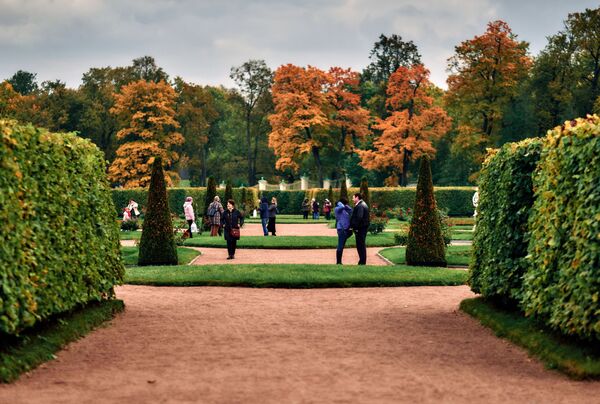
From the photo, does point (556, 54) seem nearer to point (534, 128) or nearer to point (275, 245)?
point (534, 128)

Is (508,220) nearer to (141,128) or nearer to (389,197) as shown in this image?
(389,197)

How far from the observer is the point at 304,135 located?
68188mm

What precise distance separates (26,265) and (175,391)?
2375 mm

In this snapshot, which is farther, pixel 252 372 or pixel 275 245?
pixel 275 245

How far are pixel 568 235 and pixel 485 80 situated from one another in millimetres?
47969

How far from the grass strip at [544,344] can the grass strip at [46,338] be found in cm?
543

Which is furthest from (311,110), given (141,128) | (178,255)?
(178,255)

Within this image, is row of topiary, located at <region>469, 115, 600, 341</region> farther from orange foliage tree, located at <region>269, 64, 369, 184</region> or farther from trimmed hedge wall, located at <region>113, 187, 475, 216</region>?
orange foliage tree, located at <region>269, 64, 369, 184</region>

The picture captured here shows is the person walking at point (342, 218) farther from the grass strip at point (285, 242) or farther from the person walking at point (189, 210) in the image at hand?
the person walking at point (189, 210)

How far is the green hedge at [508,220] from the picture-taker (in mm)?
10273

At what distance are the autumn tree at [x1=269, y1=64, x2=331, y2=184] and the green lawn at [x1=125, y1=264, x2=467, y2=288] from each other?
45568mm

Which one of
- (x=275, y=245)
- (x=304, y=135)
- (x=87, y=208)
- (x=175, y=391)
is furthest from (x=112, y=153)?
(x=175, y=391)

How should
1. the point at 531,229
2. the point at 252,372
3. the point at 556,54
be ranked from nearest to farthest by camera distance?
1. the point at 252,372
2. the point at 531,229
3. the point at 556,54

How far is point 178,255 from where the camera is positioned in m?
22.1
